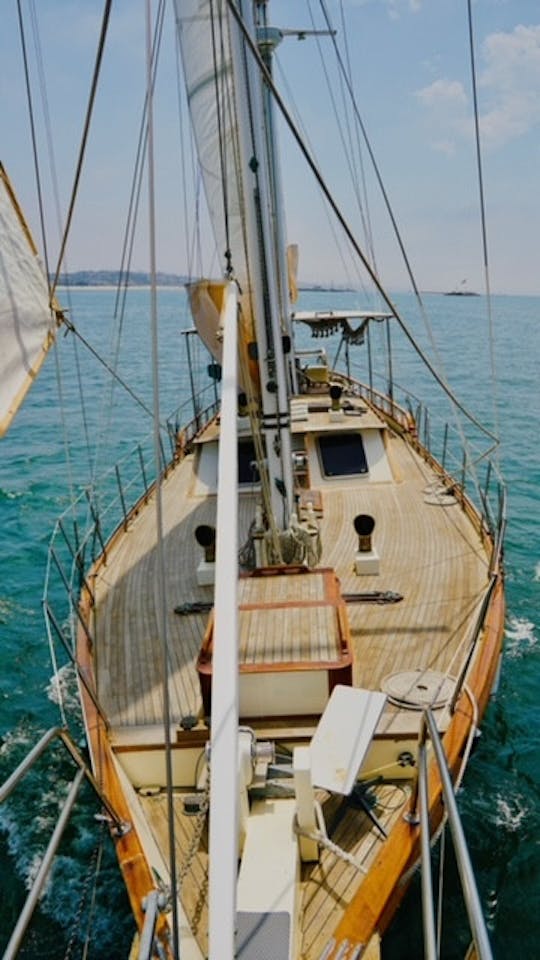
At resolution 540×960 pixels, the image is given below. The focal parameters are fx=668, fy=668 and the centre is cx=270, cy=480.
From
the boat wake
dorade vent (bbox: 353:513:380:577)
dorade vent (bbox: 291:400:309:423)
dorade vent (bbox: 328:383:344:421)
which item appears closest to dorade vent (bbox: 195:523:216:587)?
dorade vent (bbox: 353:513:380:577)

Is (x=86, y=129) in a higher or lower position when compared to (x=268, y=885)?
higher

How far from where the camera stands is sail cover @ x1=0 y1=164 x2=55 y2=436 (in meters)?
3.73

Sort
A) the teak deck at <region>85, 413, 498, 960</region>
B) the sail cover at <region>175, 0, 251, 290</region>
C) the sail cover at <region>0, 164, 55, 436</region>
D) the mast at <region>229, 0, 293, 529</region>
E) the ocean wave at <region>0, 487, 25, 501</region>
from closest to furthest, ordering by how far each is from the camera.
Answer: the sail cover at <region>0, 164, 55, 436</region>, the teak deck at <region>85, 413, 498, 960</region>, the mast at <region>229, 0, 293, 529</region>, the sail cover at <region>175, 0, 251, 290</region>, the ocean wave at <region>0, 487, 25, 501</region>

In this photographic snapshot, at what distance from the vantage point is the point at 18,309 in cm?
395

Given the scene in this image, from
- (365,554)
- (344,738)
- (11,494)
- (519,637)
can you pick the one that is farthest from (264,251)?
(11,494)

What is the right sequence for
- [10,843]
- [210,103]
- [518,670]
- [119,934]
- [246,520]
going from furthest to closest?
[246,520]
[518,670]
[210,103]
[10,843]
[119,934]

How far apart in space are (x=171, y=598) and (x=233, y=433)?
469 centimetres

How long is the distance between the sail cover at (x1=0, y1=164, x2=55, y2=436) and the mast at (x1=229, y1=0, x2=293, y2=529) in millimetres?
4362

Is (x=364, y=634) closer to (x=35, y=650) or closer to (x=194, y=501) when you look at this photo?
(x=194, y=501)

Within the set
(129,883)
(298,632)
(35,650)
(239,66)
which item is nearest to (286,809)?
(129,883)

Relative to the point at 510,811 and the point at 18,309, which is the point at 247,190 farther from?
the point at 510,811

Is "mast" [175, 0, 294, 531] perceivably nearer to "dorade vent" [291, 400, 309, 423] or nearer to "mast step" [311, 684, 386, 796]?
"mast step" [311, 684, 386, 796]

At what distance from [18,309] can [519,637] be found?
35.3 feet

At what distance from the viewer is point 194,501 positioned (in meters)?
13.2
